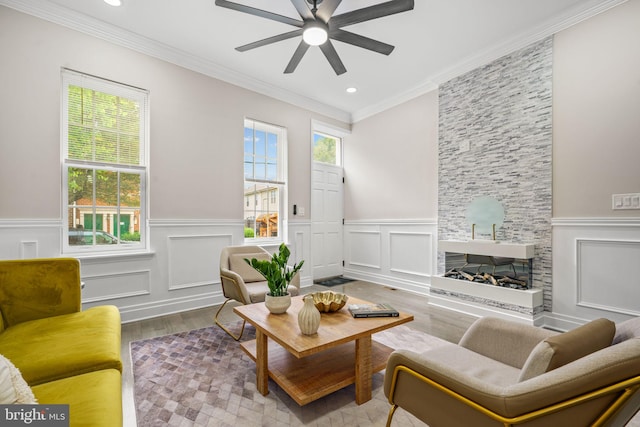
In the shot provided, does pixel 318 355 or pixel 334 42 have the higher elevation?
pixel 334 42

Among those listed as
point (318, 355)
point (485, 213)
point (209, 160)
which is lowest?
point (318, 355)

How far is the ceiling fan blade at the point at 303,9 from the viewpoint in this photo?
207 cm

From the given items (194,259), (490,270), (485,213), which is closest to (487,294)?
(490,270)

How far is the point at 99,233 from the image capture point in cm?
304

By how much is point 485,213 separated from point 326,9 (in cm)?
283

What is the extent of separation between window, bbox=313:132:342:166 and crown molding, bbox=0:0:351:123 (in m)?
0.72

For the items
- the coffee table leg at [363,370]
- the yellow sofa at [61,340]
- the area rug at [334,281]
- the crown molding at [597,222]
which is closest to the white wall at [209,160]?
the crown molding at [597,222]

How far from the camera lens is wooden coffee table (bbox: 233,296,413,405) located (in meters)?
1.60

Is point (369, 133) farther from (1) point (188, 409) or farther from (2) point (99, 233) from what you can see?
(1) point (188, 409)

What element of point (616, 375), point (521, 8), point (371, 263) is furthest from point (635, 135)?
point (371, 263)

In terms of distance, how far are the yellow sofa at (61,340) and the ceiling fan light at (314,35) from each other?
2.53 m

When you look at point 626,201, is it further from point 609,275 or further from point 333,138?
point 333,138

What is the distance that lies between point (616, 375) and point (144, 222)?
379 cm

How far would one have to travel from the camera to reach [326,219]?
5.28 m
